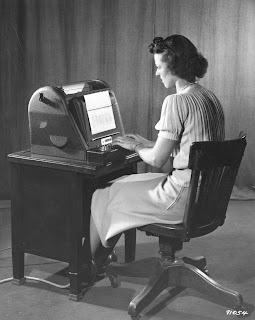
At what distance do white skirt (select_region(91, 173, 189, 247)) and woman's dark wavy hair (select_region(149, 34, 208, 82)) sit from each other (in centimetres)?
53

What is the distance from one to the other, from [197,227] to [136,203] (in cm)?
32

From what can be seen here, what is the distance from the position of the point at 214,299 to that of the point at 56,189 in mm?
981

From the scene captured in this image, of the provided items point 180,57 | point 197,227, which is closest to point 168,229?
point 197,227

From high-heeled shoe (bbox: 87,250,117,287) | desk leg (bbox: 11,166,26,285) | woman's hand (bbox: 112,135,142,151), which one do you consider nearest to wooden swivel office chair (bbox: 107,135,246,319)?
high-heeled shoe (bbox: 87,250,117,287)

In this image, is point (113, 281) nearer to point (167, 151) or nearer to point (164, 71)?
point (167, 151)

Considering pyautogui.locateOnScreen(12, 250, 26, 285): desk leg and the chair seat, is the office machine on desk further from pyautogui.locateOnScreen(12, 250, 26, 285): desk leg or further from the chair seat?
pyautogui.locateOnScreen(12, 250, 26, 285): desk leg

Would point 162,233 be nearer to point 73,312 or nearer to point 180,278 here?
point 180,278

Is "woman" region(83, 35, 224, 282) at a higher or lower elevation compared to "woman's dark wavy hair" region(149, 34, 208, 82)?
lower

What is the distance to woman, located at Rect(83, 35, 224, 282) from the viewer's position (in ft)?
10.6

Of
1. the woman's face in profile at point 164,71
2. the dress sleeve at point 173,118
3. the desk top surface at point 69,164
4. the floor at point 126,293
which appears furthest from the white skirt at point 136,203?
the woman's face in profile at point 164,71

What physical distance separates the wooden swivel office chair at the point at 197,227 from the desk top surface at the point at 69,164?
35cm

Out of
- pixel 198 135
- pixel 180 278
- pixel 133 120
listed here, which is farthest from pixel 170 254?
pixel 133 120

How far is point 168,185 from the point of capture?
3326 mm

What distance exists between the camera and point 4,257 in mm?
4117
